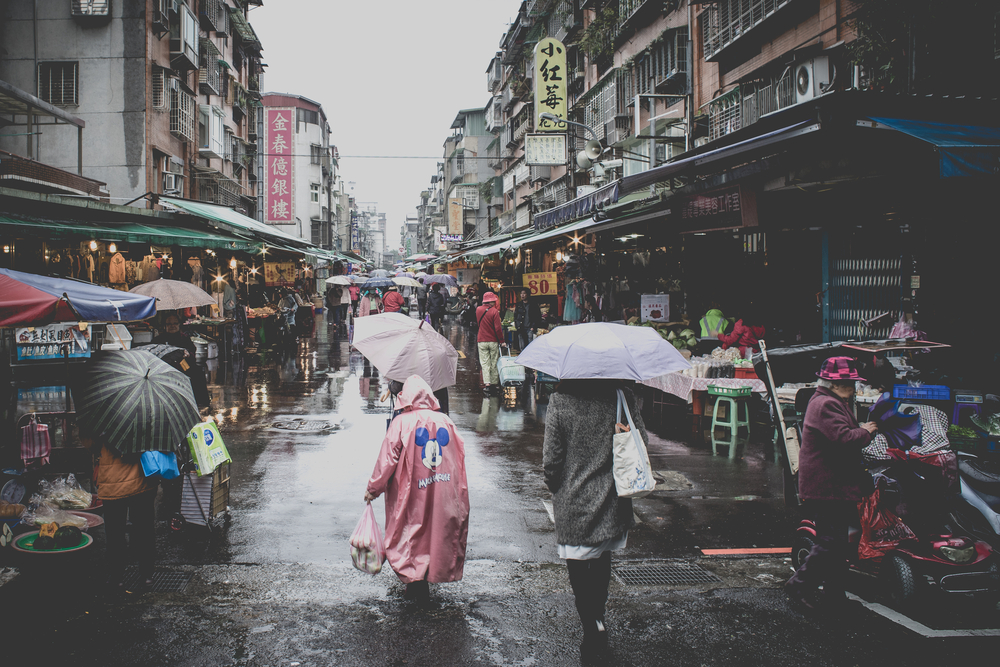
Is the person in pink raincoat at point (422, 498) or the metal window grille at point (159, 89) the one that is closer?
the person in pink raincoat at point (422, 498)

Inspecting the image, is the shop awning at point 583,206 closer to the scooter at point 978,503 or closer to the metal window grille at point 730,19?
the metal window grille at point 730,19

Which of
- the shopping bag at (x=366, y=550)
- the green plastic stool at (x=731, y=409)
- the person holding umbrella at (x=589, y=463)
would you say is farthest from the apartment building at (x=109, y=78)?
the person holding umbrella at (x=589, y=463)

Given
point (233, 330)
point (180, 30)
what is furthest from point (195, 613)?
point (180, 30)

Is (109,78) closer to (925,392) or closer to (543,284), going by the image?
(543,284)

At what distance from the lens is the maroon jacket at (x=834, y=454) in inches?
167

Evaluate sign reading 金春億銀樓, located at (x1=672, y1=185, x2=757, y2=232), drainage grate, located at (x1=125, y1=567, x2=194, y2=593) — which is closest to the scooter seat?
sign reading 金春億銀樓, located at (x1=672, y1=185, x2=757, y2=232)

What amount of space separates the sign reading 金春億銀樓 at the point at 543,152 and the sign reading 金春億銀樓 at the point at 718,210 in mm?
15162

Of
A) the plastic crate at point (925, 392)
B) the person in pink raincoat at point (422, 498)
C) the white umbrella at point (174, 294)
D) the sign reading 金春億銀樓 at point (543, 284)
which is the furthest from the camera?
the sign reading 金春億銀樓 at point (543, 284)

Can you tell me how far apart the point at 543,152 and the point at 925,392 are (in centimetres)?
2157

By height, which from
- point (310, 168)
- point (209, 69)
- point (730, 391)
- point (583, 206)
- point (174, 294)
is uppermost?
point (310, 168)

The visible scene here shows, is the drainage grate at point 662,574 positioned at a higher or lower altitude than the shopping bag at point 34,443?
lower

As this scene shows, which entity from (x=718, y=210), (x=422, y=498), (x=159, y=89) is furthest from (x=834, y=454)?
(x=159, y=89)

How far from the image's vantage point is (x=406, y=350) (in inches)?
234

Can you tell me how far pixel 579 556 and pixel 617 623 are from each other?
831mm
